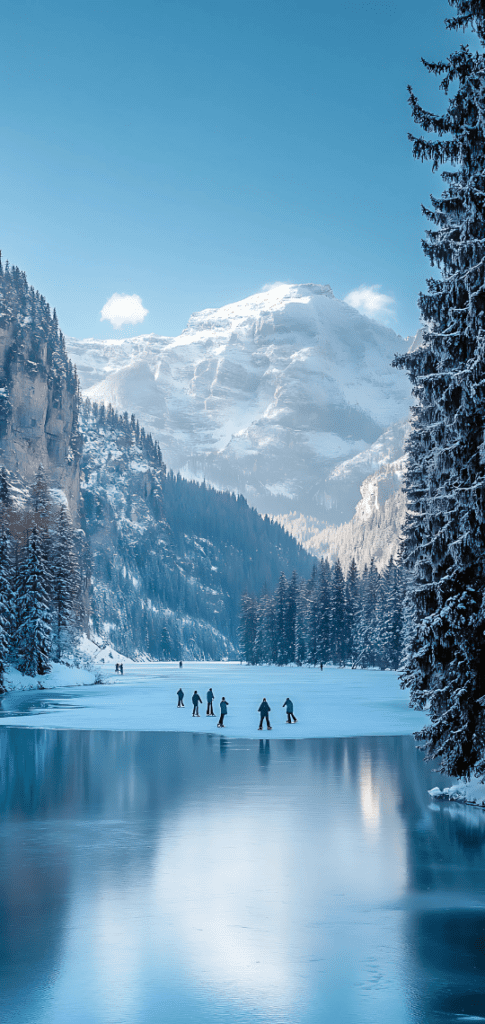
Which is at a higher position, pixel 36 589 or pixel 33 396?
pixel 33 396

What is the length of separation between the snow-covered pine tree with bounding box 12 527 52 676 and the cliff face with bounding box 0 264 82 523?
8666 centimetres

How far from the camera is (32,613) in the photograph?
66750 millimetres

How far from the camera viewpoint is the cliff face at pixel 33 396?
528 ft

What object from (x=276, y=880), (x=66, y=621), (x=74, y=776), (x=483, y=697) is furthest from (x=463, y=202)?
(x=66, y=621)

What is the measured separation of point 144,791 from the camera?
19.8 m

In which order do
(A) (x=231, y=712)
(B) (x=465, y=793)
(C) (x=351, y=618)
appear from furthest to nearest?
(C) (x=351, y=618)
(A) (x=231, y=712)
(B) (x=465, y=793)

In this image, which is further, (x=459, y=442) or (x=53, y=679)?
(x=53, y=679)

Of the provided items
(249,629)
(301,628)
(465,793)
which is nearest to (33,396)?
(249,629)

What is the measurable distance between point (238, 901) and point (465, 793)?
9188mm

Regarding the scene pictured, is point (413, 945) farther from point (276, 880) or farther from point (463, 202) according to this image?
point (463, 202)

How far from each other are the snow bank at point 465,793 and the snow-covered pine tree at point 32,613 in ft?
165

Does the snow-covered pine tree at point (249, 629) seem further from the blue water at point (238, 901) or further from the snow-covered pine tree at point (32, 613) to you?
the blue water at point (238, 901)

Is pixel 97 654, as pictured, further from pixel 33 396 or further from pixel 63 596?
pixel 33 396

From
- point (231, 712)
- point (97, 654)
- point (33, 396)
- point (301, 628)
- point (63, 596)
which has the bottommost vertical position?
point (231, 712)
